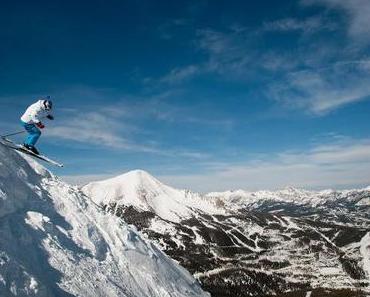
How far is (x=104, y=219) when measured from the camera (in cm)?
4472

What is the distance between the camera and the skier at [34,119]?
36.4 metres

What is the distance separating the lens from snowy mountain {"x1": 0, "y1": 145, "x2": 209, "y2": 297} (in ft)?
96.5

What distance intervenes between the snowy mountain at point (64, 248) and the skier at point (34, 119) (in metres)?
2.44

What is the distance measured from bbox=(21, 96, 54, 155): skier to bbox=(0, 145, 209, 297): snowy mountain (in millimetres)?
2444

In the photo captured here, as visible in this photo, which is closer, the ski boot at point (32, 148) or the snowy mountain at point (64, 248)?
the snowy mountain at point (64, 248)

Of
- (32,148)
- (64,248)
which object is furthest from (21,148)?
(64,248)

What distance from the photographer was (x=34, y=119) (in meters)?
36.3

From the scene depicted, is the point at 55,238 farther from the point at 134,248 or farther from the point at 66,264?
the point at 134,248

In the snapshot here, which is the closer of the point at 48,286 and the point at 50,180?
the point at 48,286

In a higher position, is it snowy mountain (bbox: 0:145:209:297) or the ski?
the ski

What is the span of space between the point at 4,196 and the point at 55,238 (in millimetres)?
5468

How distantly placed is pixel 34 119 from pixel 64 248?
10740 millimetres

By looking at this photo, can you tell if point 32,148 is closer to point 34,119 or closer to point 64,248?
point 34,119

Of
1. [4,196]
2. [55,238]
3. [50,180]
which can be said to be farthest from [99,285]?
[50,180]
